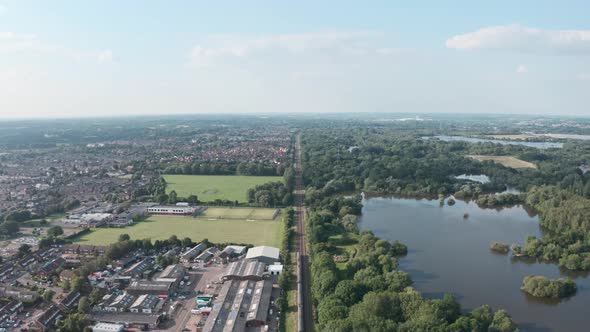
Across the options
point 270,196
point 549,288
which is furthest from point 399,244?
point 270,196

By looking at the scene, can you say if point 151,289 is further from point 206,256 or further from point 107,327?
point 206,256

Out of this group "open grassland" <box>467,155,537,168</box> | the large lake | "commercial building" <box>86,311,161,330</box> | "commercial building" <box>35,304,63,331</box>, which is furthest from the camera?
"open grassland" <box>467,155,537,168</box>

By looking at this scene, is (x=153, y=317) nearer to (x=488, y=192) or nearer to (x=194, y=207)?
(x=194, y=207)

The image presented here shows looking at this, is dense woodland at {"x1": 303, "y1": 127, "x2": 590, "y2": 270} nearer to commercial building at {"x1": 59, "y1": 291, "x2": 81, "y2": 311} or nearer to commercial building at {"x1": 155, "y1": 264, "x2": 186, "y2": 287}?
commercial building at {"x1": 155, "y1": 264, "x2": 186, "y2": 287}

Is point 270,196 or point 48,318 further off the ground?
point 270,196

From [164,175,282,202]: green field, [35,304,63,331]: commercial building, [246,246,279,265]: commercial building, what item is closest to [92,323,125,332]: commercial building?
[35,304,63,331]: commercial building
